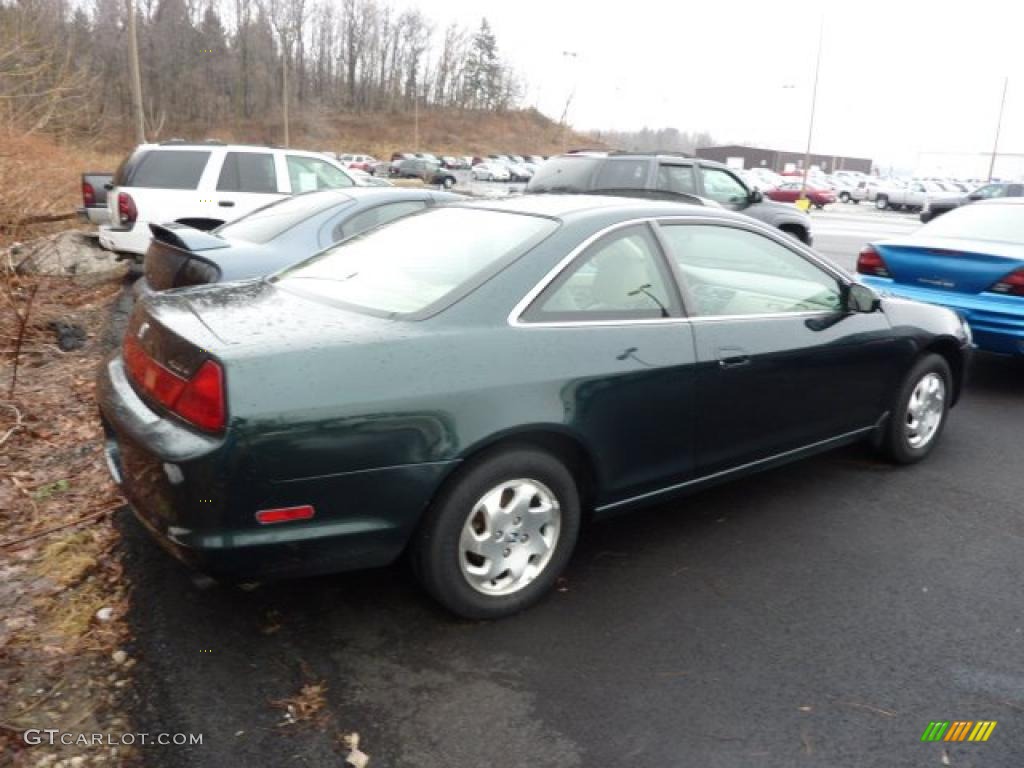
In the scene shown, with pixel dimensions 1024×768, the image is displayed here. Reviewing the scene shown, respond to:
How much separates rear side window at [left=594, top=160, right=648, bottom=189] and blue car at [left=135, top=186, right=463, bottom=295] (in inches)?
146

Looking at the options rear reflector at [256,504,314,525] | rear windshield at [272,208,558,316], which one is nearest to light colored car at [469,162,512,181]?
rear windshield at [272,208,558,316]

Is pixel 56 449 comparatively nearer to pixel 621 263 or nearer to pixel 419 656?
pixel 419 656

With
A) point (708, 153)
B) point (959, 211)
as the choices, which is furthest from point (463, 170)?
point (959, 211)

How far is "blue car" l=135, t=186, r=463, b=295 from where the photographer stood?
5.47 m

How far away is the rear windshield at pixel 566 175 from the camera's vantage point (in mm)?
10484

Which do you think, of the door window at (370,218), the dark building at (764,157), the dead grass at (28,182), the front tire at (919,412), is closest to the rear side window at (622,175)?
the door window at (370,218)

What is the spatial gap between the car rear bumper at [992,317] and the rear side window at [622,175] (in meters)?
4.54

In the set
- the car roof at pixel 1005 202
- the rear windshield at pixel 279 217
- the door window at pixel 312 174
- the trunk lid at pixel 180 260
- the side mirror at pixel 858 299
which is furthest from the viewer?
the door window at pixel 312 174

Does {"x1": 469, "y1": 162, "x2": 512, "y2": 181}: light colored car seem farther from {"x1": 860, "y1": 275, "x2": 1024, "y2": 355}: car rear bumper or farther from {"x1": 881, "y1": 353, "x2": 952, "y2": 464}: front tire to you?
{"x1": 881, "y1": 353, "x2": 952, "y2": 464}: front tire

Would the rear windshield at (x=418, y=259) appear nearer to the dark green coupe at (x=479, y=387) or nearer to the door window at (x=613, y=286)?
the dark green coupe at (x=479, y=387)

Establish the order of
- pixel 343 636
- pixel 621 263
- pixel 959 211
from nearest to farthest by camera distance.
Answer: pixel 343 636
pixel 621 263
pixel 959 211

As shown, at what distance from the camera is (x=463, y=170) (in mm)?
65938

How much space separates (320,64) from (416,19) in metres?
14.6

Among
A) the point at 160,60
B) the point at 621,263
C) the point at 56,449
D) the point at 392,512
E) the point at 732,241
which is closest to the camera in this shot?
the point at 392,512
